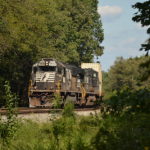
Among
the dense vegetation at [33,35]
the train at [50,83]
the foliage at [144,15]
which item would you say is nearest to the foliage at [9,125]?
the foliage at [144,15]

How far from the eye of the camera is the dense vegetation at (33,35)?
3359 centimetres

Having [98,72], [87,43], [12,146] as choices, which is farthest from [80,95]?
[87,43]

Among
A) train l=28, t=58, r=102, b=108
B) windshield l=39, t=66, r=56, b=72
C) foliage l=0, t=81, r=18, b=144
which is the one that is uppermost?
windshield l=39, t=66, r=56, b=72

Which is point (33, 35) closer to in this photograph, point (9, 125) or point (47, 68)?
point (47, 68)

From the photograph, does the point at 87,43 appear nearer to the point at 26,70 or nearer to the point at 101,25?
the point at 101,25

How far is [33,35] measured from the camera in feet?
123

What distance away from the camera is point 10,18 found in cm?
3369

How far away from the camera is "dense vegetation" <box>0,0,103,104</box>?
33594 millimetres

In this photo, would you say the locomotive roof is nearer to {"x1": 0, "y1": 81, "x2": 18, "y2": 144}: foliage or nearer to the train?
the train

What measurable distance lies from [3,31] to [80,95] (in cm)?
889

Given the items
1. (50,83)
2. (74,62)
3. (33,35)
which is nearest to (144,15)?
(50,83)

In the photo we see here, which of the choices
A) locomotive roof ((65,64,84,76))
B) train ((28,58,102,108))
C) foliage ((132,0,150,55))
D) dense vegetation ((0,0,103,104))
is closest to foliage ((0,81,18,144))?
foliage ((132,0,150,55))

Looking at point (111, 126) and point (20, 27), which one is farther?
point (20, 27)

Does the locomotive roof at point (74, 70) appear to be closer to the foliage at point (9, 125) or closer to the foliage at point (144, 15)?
the foliage at point (9, 125)
